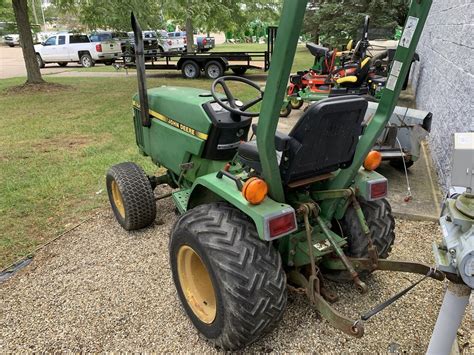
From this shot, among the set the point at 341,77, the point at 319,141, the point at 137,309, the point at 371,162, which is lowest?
the point at 137,309

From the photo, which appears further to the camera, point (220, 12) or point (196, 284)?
point (220, 12)

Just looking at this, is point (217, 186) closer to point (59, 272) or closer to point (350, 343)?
point (350, 343)

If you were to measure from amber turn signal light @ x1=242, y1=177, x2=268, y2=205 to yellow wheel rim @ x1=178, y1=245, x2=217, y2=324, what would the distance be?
633mm

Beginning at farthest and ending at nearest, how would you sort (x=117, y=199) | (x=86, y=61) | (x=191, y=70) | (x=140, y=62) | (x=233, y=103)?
1. (x=86, y=61)
2. (x=191, y=70)
3. (x=117, y=199)
4. (x=140, y=62)
5. (x=233, y=103)

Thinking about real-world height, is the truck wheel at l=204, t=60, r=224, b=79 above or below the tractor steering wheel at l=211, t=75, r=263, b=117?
below

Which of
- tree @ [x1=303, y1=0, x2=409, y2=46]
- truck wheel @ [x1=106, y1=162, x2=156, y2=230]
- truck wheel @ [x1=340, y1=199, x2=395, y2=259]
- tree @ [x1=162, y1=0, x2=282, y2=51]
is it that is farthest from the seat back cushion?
tree @ [x1=303, y1=0, x2=409, y2=46]

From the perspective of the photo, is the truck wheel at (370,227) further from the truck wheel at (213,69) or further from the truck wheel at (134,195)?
the truck wheel at (213,69)

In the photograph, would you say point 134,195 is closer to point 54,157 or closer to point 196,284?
point 196,284

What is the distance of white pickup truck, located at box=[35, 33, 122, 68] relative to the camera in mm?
19766

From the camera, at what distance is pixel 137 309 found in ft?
9.02

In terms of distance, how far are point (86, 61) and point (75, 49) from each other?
29.3 inches

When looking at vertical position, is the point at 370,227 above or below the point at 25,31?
above

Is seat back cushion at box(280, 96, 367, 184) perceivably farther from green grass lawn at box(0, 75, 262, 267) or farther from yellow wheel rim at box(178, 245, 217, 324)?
green grass lawn at box(0, 75, 262, 267)

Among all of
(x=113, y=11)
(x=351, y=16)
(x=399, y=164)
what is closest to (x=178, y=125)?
(x=399, y=164)
